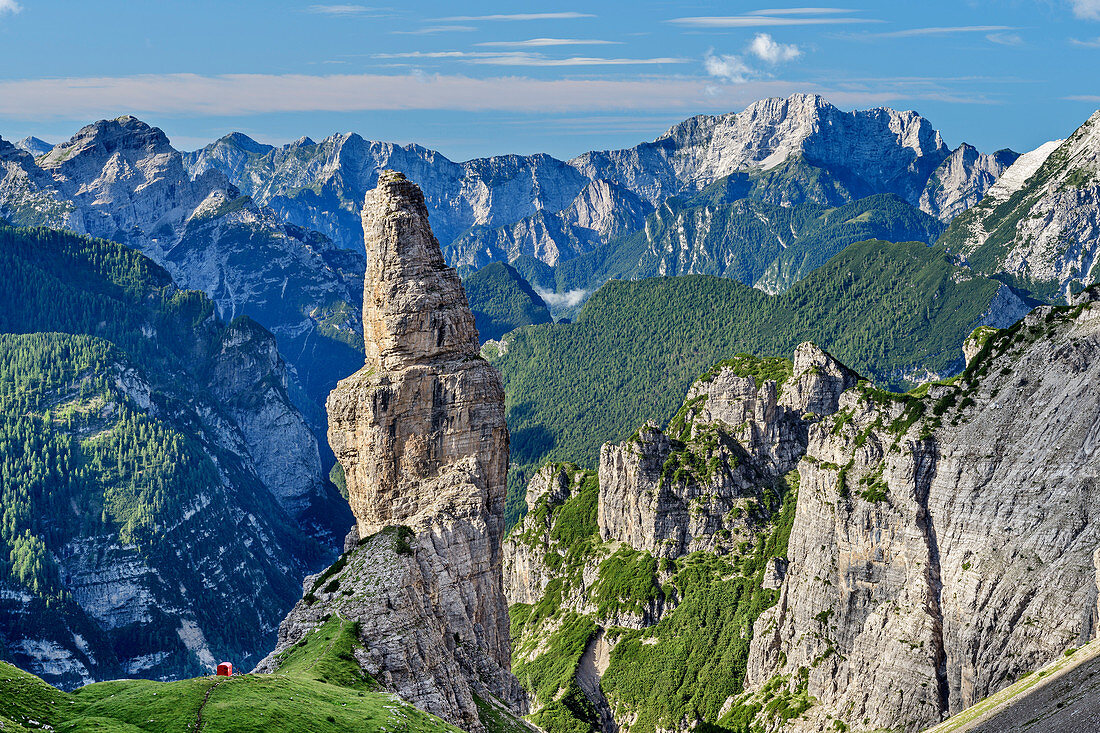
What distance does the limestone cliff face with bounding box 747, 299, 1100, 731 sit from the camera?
14075 centimetres

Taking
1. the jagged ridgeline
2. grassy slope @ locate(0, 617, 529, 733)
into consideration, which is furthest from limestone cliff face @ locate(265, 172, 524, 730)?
the jagged ridgeline

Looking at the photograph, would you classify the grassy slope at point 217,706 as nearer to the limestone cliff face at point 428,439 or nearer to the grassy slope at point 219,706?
the grassy slope at point 219,706

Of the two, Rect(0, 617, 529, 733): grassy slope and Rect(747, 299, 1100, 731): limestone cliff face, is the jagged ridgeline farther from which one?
Rect(0, 617, 529, 733): grassy slope

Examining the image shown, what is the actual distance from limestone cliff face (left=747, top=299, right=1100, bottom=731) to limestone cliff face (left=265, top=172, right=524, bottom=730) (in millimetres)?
61789

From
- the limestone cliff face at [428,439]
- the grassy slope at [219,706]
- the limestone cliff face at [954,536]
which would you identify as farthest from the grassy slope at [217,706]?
the limestone cliff face at [954,536]

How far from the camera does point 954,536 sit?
15362cm

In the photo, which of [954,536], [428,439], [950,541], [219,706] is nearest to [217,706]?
[219,706]

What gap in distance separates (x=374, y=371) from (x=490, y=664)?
32.8 meters

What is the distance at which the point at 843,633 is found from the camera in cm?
17162

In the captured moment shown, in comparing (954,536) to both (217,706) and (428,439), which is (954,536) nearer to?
(428,439)

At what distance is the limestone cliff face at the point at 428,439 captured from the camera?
375 feet

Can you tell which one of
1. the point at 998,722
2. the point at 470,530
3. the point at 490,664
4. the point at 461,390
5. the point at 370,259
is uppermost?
the point at 370,259

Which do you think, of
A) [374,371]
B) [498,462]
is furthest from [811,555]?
[374,371]

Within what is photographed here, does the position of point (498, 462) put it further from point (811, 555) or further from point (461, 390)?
point (811, 555)
